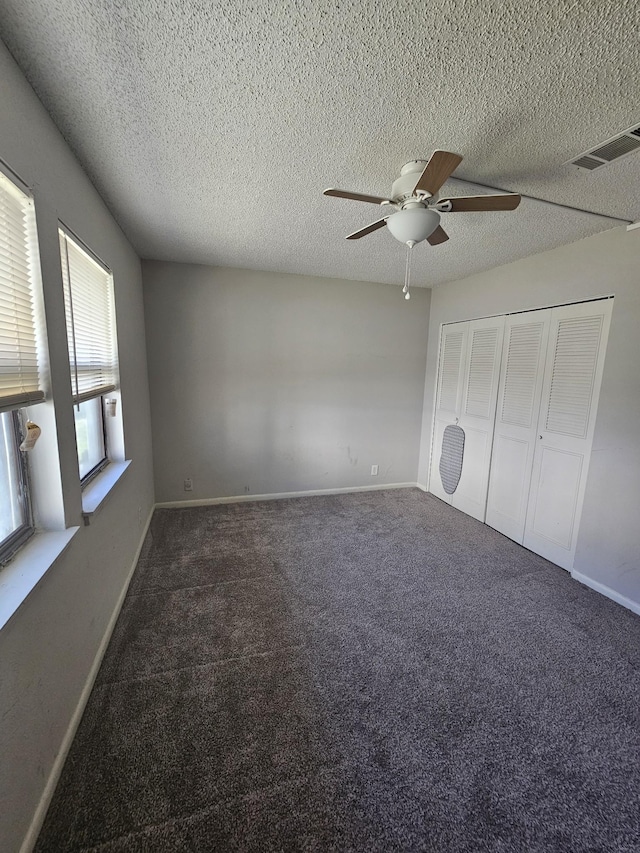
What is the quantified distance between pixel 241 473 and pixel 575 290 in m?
3.49

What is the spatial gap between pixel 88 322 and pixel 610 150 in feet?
8.90

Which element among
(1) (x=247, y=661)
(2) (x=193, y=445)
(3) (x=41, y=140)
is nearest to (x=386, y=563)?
(1) (x=247, y=661)

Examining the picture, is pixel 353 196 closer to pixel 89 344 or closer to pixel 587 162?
pixel 587 162

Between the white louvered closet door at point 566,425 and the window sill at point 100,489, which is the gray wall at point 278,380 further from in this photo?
the white louvered closet door at point 566,425

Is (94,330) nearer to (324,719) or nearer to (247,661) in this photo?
(247,661)

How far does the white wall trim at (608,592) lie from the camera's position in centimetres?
226

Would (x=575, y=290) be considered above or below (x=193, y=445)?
above

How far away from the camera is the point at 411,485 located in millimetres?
4527

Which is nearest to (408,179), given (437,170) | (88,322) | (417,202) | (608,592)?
(417,202)

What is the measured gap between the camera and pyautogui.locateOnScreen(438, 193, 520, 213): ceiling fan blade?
1.53 m

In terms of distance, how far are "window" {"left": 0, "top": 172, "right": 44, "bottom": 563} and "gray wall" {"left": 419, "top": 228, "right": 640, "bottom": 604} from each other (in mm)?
3282

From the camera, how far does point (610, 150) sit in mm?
1547

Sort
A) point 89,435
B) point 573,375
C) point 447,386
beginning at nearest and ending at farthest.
A: point 89,435, point 573,375, point 447,386

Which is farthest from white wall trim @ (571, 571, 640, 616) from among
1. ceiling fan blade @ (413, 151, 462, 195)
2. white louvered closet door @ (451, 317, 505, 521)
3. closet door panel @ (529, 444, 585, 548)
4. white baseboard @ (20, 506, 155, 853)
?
white baseboard @ (20, 506, 155, 853)
